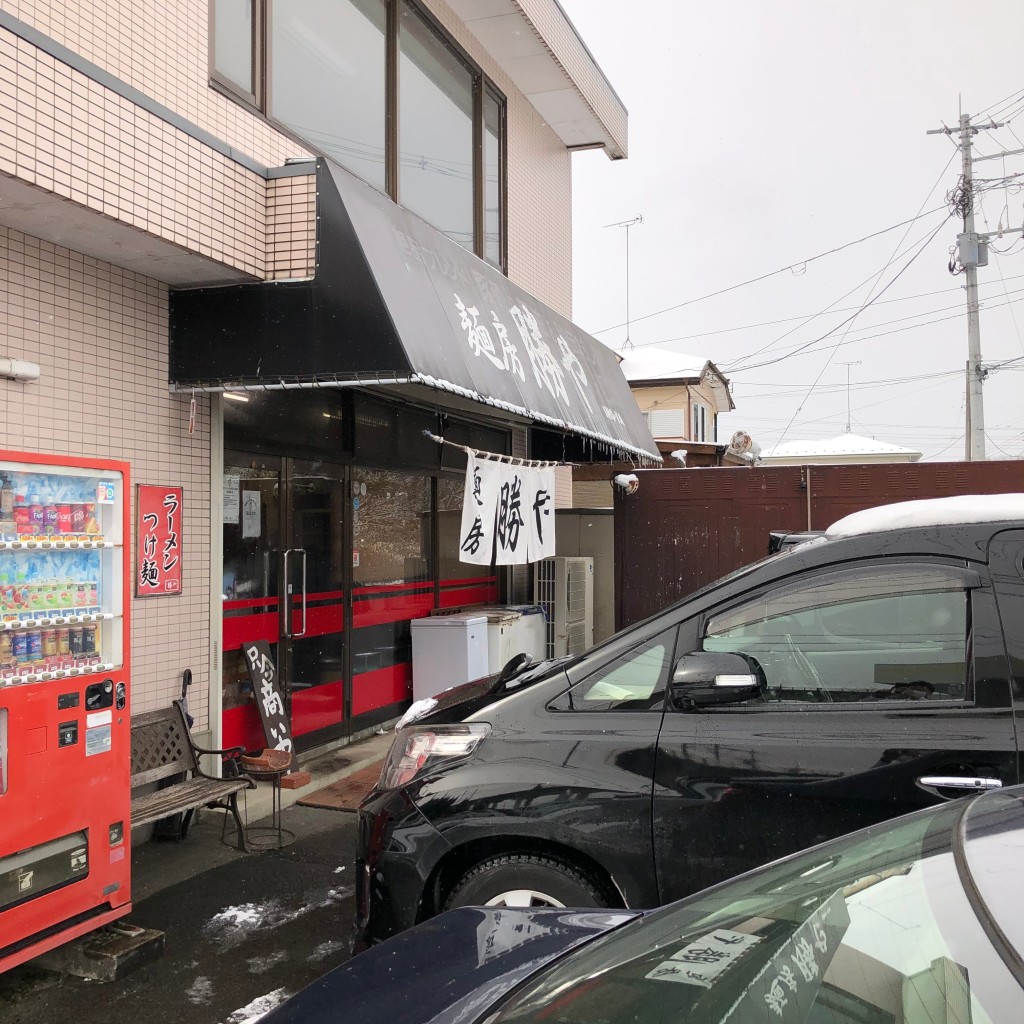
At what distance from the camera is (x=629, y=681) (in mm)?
3344

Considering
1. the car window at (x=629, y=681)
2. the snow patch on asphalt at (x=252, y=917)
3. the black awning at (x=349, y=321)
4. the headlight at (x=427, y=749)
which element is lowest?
the snow patch on asphalt at (x=252, y=917)

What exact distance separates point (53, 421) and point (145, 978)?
2.94 m

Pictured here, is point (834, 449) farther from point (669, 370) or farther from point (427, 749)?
point (427, 749)

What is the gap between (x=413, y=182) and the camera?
27.7 feet

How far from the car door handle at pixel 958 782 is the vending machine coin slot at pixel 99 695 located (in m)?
3.40

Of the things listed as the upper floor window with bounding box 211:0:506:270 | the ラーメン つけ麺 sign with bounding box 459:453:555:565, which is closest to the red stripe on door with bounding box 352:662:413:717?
the ラーメン つけ麺 sign with bounding box 459:453:555:565

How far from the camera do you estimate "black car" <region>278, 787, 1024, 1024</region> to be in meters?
1.37

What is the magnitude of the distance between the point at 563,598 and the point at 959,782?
8318 millimetres

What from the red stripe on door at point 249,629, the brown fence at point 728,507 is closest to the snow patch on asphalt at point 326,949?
the red stripe on door at point 249,629

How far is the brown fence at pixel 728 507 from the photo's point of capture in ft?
31.7

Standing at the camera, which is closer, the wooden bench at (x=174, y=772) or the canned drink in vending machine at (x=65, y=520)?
the canned drink in vending machine at (x=65, y=520)

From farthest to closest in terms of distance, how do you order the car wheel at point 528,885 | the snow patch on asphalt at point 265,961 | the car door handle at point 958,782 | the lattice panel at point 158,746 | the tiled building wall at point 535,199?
the tiled building wall at point 535,199 < the lattice panel at point 158,746 < the snow patch on asphalt at point 265,961 < the car wheel at point 528,885 < the car door handle at point 958,782

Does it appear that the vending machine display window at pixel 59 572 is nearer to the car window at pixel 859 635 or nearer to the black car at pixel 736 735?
the black car at pixel 736 735

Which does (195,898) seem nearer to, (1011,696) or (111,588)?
(111,588)
